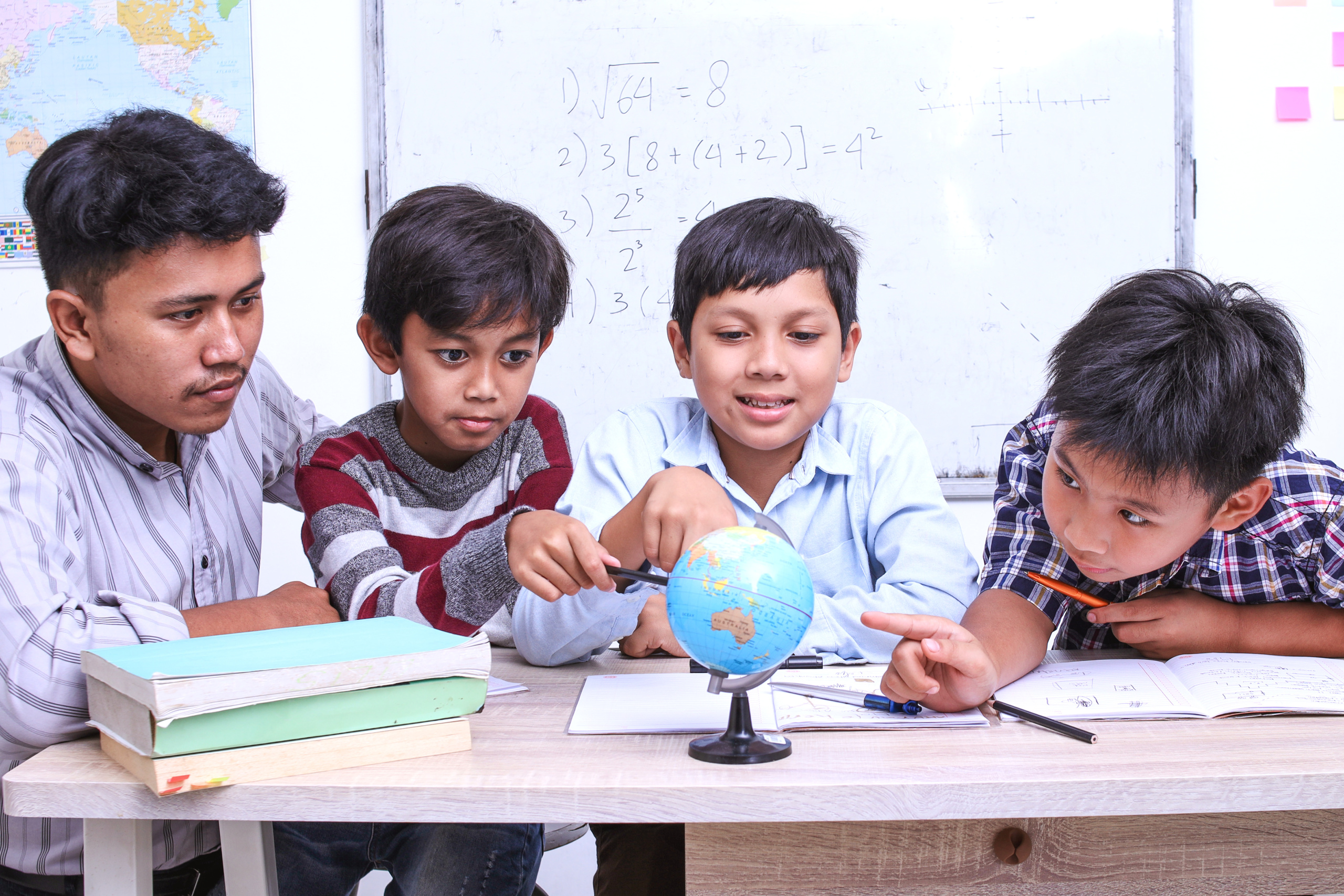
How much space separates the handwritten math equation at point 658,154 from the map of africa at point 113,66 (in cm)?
94

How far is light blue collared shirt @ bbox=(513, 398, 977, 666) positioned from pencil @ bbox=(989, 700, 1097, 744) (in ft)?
1.01

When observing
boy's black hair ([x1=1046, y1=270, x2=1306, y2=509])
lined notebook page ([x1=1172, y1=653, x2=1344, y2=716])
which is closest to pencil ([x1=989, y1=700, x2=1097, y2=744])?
lined notebook page ([x1=1172, y1=653, x2=1344, y2=716])

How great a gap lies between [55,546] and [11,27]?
2501 mm

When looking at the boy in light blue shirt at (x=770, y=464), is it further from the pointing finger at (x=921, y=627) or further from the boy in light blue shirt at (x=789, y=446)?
the pointing finger at (x=921, y=627)

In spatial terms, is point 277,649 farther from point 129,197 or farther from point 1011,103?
point 1011,103

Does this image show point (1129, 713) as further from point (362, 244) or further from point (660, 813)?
point (362, 244)

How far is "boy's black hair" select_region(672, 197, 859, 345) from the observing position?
150cm

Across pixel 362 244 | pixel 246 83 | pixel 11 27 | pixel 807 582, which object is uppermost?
pixel 11 27

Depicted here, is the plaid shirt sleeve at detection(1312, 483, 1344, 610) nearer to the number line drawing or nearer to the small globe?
the small globe

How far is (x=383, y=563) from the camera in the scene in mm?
1354

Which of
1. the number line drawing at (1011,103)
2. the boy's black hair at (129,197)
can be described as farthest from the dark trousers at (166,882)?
the number line drawing at (1011,103)

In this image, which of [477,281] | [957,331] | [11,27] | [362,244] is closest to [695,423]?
[477,281]

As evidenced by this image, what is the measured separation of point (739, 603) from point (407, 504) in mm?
879

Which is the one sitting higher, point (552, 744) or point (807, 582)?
point (807, 582)
